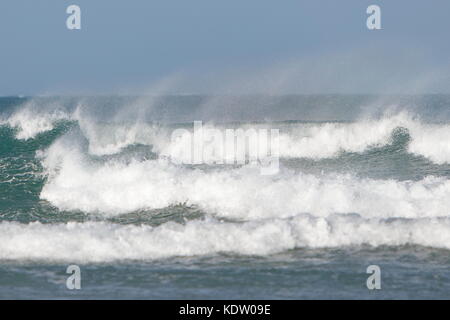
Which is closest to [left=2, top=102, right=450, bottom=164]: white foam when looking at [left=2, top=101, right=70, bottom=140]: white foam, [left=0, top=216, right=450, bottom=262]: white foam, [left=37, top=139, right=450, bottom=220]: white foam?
[left=2, top=101, right=70, bottom=140]: white foam

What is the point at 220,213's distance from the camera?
14094mm

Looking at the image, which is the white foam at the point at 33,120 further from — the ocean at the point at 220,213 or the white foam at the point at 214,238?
the white foam at the point at 214,238

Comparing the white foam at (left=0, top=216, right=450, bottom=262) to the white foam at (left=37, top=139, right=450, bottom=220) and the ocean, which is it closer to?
the ocean

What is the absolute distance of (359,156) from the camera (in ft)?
68.5

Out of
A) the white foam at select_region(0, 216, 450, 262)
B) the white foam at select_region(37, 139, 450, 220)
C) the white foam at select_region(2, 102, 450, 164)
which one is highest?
the white foam at select_region(2, 102, 450, 164)

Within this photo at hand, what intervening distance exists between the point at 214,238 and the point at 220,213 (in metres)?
2.95

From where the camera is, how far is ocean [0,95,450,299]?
9.28 meters

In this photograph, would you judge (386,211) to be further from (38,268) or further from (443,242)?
(38,268)

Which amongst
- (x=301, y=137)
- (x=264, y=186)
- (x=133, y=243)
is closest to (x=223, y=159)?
(x=301, y=137)

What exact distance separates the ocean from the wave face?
0.12ft

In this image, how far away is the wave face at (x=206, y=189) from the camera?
11078mm

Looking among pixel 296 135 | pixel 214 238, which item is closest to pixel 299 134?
pixel 296 135

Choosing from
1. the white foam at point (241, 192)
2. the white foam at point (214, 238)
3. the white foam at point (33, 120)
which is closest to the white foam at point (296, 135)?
the white foam at point (33, 120)
